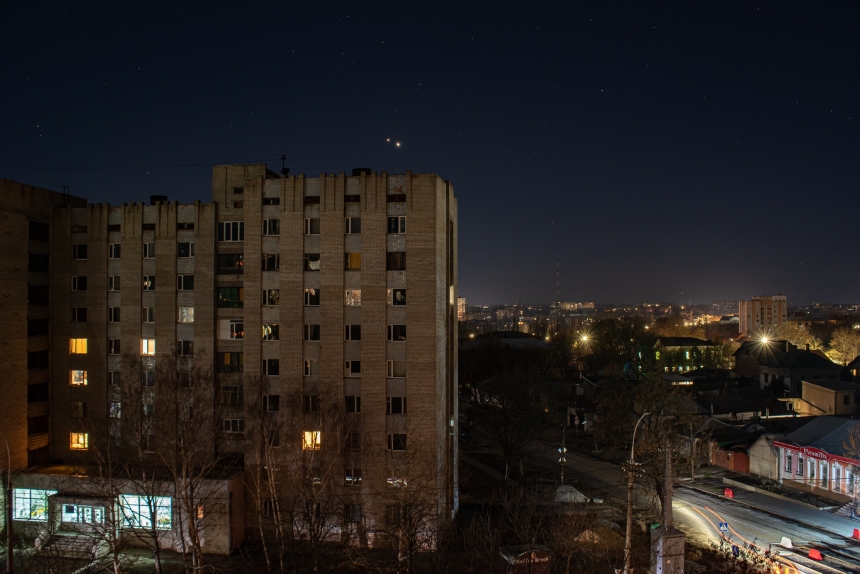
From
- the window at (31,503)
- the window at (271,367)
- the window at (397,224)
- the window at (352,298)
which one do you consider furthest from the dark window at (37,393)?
the window at (397,224)

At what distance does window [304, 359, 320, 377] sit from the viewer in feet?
109

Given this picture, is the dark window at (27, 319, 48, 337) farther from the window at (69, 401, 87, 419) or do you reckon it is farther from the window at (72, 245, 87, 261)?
the window at (69, 401, 87, 419)

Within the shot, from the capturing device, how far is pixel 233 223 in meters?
36.2

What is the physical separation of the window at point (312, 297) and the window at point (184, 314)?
8545 millimetres

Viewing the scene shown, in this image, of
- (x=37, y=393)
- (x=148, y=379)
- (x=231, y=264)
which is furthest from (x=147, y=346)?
(x=37, y=393)

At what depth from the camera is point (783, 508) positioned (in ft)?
127

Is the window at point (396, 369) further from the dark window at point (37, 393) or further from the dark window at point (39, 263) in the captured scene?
the dark window at point (39, 263)

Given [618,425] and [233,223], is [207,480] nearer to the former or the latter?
[233,223]

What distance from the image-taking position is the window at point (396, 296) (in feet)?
108

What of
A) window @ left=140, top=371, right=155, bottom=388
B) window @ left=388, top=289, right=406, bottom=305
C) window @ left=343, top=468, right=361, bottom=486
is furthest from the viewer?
window @ left=140, top=371, right=155, bottom=388

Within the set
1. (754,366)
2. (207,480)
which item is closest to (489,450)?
(207,480)

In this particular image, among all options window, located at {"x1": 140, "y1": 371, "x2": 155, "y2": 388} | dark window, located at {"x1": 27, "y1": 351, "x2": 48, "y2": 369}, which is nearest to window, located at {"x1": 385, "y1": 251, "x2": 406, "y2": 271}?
window, located at {"x1": 140, "y1": 371, "x2": 155, "y2": 388}

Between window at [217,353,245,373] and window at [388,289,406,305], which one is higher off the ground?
window at [388,289,406,305]

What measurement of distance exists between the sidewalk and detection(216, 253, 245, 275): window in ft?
121
